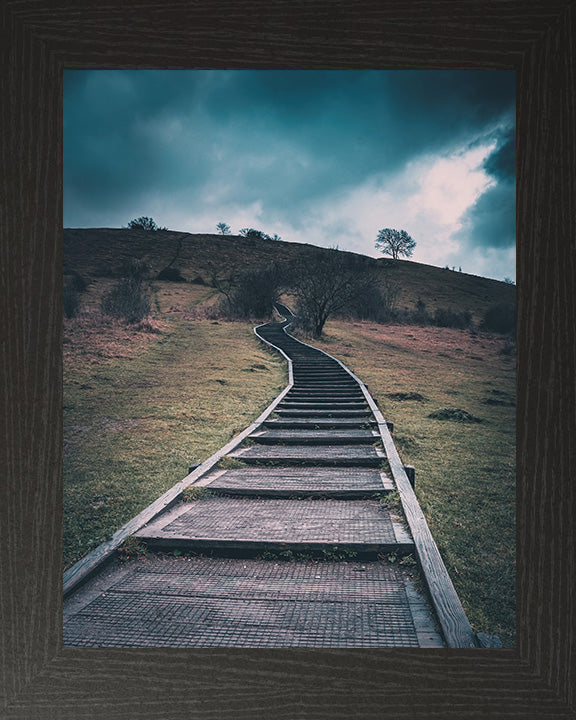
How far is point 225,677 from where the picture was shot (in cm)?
151

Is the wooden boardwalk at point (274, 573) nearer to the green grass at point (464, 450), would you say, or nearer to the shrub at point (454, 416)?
the green grass at point (464, 450)

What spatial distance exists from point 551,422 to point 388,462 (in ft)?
10.1

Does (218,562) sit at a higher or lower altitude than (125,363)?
lower

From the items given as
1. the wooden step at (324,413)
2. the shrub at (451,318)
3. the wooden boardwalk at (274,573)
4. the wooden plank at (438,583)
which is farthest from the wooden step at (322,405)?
the shrub at (451,318)

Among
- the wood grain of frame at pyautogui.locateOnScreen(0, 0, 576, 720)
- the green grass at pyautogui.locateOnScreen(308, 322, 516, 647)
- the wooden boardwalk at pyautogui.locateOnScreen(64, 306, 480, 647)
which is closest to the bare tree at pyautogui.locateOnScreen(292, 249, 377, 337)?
the green grass at pyautogui.locateOnScreen(308, 322, 516, 647)

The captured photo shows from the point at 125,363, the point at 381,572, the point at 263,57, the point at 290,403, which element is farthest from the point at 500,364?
the point at 263,57

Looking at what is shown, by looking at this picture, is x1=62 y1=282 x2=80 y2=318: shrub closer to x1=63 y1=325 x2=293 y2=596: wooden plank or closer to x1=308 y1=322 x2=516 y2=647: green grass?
x1=308 y1=322 x2=516 y2=647: green grass

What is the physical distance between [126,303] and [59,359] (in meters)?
19.2

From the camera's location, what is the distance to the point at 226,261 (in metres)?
36.0

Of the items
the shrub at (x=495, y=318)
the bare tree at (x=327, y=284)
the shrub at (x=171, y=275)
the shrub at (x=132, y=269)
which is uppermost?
the shrub at (x=171, y=275)

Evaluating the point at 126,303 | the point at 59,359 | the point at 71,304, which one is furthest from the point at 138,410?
the point at 126,303

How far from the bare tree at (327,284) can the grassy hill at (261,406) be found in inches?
59.7

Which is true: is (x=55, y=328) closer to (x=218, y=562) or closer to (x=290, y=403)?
(x=218, y=562)

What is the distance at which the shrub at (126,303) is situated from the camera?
19.2 m
